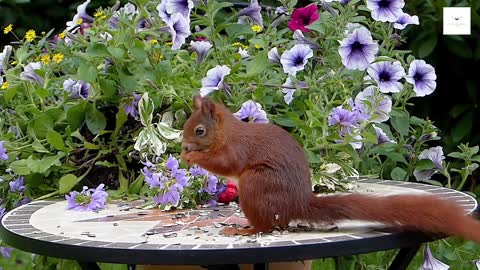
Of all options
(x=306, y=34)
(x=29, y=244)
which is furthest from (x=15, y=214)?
(x=306, y=34)

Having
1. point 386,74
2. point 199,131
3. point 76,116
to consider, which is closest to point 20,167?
point 76,116

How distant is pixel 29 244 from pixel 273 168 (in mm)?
445

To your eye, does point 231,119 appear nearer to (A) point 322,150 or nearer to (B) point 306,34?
(A) point 322,150

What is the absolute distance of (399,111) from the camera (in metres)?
2.44

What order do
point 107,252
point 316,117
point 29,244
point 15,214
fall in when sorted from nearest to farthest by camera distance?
point 107,252 < point 29,244 < point 15,214 < point 316,117

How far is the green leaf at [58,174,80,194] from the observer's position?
7.05 ft

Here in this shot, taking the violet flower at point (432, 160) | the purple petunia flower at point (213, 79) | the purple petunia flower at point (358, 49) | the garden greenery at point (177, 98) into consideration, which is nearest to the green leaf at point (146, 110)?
the garden greenery at point (177, 98)

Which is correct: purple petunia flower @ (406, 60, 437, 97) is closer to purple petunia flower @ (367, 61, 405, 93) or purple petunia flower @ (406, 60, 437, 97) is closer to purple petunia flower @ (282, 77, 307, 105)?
purple petunia flower @ (367, 61, 405, 93)

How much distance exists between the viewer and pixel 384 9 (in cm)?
234

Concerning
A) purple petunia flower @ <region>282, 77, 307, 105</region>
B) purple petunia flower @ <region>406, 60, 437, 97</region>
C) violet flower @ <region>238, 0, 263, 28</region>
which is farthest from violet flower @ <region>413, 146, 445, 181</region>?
violet flower @ <region>238, 0, 263, 28</region>

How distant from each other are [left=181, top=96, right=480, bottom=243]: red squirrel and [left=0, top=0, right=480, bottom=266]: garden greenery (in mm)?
265

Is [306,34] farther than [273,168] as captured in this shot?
Yes

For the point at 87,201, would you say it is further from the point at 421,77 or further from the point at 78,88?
the point at 421,77

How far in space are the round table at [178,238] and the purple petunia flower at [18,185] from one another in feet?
1.09
